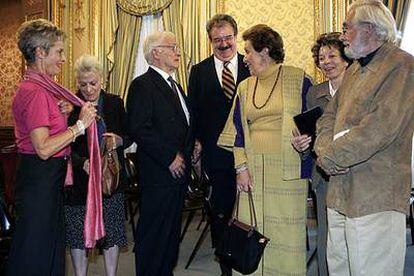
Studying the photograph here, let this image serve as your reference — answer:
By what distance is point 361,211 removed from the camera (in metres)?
2.15

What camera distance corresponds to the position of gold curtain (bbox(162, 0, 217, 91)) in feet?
21.7

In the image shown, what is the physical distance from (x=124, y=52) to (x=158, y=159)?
4.29 m

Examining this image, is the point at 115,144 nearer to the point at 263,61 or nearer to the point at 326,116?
the point at 263,61

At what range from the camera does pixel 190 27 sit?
6699 millimetres

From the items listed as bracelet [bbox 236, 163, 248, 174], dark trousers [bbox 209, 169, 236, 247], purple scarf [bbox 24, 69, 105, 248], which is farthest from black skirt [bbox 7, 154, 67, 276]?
dark trousers [bbox 209, 169, 236, 247]

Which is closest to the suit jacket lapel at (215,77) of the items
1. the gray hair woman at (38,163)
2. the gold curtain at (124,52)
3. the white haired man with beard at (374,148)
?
the gray hair woman at (38,163)

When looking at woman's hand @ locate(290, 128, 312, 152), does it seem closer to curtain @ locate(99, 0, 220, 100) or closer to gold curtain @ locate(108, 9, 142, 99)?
curtain @ locate(99, 0, 220, 100)

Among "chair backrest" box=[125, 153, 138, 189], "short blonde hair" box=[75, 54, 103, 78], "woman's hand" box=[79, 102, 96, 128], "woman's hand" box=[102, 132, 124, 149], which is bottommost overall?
"chair backrest" box=[125, 153, 138, 189]

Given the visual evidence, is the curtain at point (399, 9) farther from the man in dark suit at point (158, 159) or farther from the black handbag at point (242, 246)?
the black handbag at point (242, 246)

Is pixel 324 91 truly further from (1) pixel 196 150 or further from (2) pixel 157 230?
(2) pixel 157 230

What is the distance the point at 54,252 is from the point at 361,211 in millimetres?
1487

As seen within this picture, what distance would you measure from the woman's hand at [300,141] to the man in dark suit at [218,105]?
2.23 ft

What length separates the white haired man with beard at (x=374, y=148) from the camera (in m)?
2.10

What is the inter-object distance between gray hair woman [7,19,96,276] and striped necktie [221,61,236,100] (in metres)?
1.25
